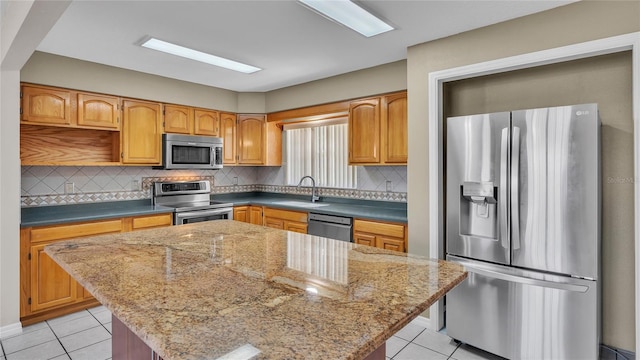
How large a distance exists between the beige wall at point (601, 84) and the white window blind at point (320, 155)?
6.21 ft

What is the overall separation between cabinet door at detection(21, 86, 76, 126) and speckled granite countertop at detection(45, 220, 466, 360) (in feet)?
6.40

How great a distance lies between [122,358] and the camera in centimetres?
168

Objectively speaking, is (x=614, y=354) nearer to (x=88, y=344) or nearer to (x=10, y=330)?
(x=88, y=344)

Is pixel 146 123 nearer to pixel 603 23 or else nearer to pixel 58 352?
pixel 58 352

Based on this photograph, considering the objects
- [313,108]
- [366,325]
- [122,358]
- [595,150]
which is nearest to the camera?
[366,325]

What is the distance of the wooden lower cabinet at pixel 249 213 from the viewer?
4465mm

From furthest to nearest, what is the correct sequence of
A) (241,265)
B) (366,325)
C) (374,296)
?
1. (241,265)
2. (374,296)
3. (366,325)

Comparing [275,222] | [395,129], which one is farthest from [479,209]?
[275,222]

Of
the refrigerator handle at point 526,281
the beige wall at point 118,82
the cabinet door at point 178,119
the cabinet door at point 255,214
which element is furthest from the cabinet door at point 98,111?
the refrigerator handle at point 526,281

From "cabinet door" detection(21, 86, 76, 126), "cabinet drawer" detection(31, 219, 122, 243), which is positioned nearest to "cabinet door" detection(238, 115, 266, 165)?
"cabinet drawer" detection(31, 219, 122, 243)

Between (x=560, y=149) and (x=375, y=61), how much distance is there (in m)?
1.85

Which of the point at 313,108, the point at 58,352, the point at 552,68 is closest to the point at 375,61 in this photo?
the point at 313,108

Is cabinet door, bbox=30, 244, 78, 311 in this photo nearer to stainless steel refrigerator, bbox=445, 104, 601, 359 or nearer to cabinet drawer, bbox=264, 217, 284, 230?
cabinet drawer, bbox=264, 217, 284, 230

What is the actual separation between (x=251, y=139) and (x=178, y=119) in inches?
40.5
